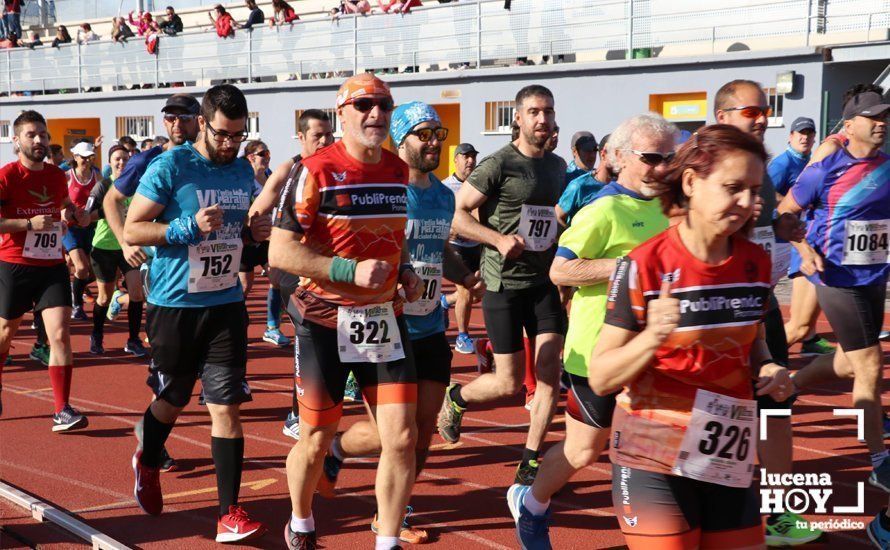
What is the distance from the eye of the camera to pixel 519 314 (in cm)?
583

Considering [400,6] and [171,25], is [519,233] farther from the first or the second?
[171,25]

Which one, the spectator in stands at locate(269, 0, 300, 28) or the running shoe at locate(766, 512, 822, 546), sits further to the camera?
the spectator in stands at locate(269, 0, 300, 28)

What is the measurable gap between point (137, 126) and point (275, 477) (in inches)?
979

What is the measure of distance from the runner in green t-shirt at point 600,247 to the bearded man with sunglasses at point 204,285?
1.67 meters

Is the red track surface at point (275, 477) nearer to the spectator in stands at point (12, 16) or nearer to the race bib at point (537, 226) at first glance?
the race bib at point (537, 226)

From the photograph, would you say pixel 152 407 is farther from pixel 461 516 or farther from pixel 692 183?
pixel 692 183

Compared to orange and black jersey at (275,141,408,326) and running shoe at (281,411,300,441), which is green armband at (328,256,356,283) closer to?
orange and black jersey at (275,141,408,326)

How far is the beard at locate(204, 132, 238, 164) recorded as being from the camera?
16.4ft

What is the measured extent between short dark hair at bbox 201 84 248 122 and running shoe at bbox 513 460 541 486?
246 centimetres

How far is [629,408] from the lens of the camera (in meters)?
3.07

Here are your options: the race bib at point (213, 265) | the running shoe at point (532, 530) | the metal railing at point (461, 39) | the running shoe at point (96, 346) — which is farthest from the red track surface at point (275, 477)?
the metal railing at point (461, 39)

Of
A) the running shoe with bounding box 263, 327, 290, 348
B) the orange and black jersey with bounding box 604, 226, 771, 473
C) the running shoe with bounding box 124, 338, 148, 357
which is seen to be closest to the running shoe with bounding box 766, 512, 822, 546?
the orange and black jersey with bounding box 604, 226, 771, 473

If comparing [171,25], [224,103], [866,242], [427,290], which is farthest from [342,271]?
[171,25]

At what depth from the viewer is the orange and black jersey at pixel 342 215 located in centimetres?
425
